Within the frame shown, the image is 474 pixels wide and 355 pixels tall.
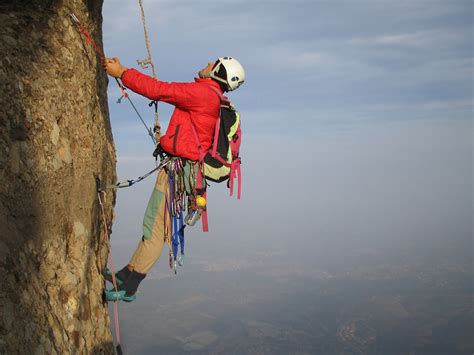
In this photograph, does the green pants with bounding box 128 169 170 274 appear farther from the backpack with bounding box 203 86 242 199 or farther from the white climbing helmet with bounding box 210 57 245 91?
the white climbing helmet with bounding box 210 57 245 91

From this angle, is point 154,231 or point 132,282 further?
point 154,231

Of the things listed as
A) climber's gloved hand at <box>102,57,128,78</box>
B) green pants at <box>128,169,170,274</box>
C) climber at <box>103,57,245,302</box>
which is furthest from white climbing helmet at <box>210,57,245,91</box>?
green pants at <box>128,169,170,274</box>

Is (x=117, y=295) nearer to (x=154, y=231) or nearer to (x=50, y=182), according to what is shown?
(x=154, y=231)

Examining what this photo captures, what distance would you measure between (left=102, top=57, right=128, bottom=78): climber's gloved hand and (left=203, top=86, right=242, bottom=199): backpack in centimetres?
147

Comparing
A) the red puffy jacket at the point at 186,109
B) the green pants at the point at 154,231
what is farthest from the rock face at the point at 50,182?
the red puffy jacket at the point at 186,109

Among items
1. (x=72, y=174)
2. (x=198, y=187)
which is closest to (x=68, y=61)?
(x=72, y=174)

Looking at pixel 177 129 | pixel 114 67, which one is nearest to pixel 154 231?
pixel 177 129

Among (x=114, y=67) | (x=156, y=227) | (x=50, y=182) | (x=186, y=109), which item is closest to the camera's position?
(x=50, y=182)

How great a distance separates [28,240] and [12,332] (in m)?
1.17

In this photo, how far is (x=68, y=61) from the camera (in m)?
6.45

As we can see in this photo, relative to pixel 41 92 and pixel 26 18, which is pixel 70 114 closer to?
pixel 41 92

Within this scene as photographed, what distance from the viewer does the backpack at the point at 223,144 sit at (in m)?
7.43

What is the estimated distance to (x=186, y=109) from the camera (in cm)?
711

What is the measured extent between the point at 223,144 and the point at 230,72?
117cm
